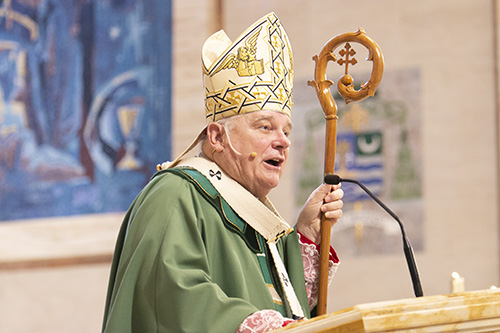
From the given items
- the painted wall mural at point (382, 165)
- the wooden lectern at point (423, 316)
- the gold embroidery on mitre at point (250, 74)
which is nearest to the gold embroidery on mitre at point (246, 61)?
the gold embroidery on mitre at point (250, 74)

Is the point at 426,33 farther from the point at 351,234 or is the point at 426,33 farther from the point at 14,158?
the point at 14,158

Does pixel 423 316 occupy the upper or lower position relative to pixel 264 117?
lower

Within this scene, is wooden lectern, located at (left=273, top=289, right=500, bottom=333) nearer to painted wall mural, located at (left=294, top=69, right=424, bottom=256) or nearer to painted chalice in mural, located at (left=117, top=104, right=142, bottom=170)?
painted wall mural, located at (left=294, top=69, right=424, bottom=256)

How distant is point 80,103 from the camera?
870 centimetres

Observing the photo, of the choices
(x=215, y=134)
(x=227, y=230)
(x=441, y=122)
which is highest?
(x=441, y=122)

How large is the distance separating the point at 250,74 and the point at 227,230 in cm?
77

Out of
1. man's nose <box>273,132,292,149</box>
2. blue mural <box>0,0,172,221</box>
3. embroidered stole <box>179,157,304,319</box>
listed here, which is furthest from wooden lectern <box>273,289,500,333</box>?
blue mural <box>0,0,172,221</box>

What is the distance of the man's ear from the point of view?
3.61 metres

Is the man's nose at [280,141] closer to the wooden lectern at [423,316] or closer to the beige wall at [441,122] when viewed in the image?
the wooden lectern at [423,316]

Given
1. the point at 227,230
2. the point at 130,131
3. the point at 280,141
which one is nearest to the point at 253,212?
the point at 227,230

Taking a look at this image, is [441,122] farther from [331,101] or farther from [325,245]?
[325,245]

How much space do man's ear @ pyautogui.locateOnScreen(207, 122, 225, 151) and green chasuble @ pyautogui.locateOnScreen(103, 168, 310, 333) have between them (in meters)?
0.21

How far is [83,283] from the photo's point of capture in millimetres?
8086

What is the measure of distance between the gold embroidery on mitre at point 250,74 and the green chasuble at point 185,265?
16.3 inches
